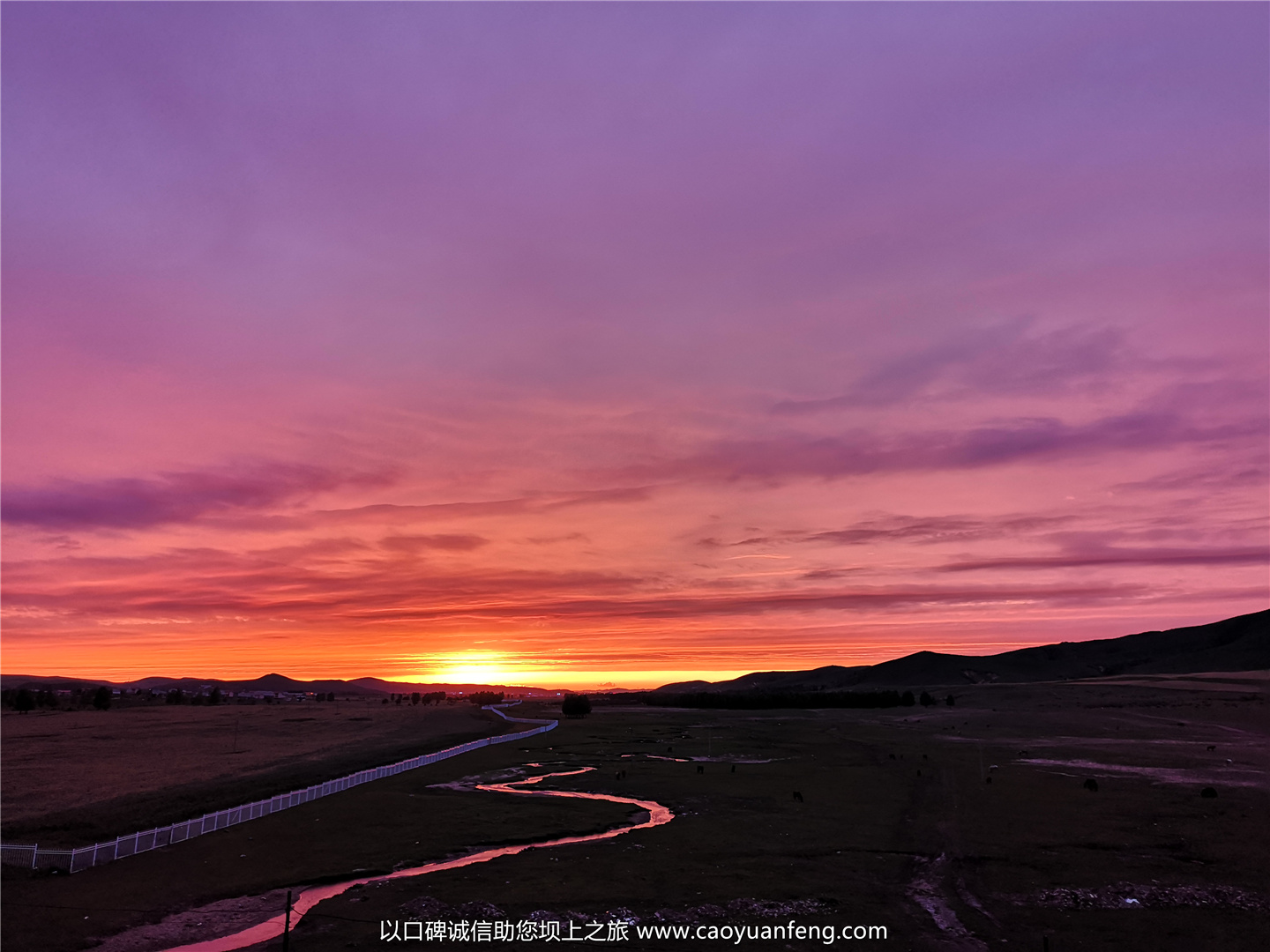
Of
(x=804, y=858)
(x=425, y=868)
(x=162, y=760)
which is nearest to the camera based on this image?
(x=425, y=868)

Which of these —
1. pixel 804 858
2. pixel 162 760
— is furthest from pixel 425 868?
pixel 162 760

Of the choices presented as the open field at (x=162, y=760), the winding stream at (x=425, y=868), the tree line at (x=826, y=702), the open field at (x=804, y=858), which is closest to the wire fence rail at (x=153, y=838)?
the open field at (x=804, y=858)

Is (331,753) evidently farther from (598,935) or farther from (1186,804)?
(1186,804)

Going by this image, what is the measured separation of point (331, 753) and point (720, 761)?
43495mm

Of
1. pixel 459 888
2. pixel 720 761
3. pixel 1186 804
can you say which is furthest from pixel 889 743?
pixel 459 888

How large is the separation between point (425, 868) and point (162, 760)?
58.5 m

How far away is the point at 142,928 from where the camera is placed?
26953mm

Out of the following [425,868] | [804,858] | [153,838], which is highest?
[153,838]

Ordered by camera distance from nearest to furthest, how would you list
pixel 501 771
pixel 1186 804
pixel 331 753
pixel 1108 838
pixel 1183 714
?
pixel 1108 838 < pixel 1186 804 < pixel 501 771 < pixel 331 753 < pixel 1183 714

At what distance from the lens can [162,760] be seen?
Result: 255 feet

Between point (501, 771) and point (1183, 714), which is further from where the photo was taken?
point (1183, 714)

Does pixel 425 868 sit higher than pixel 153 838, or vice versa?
pixel 153 838

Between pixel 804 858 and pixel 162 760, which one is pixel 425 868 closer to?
pixel 804 858

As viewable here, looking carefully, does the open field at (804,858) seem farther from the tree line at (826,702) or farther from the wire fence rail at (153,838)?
the tree line at (826,702)
